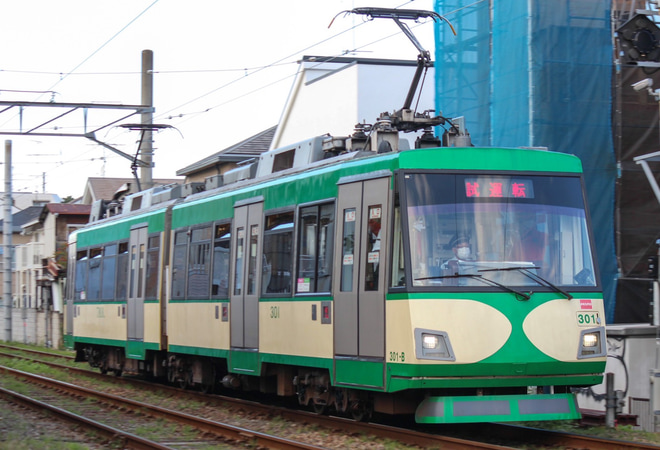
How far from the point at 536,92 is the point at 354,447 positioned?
33.2ft

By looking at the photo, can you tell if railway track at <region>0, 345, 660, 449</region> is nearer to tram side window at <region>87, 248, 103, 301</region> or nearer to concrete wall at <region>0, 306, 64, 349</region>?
tram side window at <region>87, 248, 103, 301</region>

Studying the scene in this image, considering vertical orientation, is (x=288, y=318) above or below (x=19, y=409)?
above

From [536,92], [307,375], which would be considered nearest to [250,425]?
[307,375]

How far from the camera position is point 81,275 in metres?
23.9

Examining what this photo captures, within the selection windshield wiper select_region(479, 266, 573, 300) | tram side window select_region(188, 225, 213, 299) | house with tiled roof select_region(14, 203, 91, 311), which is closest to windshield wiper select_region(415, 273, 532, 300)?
windshield wiper select_region(479, 266, 573, 300)

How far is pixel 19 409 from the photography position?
16016 mm

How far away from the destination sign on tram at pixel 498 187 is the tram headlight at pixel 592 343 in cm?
149

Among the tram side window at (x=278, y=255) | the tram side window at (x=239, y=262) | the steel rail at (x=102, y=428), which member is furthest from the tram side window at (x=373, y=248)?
the tram side window at (x=239, y=262)

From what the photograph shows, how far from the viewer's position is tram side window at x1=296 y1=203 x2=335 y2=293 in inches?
467

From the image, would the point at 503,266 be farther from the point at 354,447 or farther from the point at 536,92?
the point at 536,92

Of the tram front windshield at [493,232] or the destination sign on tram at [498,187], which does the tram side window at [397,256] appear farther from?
the destination sign on tram at [498,187]

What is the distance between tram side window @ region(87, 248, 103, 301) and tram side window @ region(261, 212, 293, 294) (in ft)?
30.6

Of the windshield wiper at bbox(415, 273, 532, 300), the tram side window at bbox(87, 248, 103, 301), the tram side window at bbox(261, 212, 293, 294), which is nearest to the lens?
the windshield wiper at bbox(415, 273, 532, 300)

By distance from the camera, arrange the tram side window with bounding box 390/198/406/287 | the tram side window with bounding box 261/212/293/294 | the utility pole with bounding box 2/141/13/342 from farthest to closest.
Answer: the utility pole with bounding box 2/141/13/342 < the tram side window with bounding box 261/212/293/294 < the tram side window with bounding box 390/198/406/287
